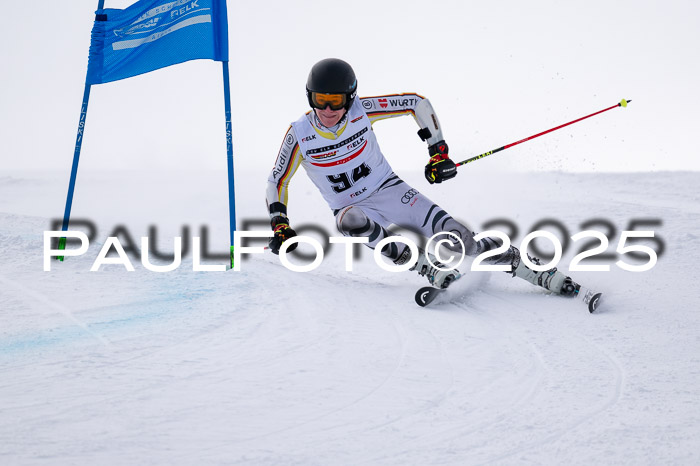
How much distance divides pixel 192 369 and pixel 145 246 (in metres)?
3.36

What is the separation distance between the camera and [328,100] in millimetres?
4777

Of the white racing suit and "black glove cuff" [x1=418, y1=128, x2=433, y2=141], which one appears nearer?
the white racing suit

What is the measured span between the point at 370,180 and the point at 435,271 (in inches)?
37.3

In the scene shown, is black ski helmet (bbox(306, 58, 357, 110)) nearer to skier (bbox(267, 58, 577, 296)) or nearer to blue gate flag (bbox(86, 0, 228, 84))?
skier (bbox(267, 58, 577, 296))

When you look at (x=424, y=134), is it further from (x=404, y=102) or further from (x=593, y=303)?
(x=593, y=303)

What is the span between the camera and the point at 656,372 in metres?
3.38

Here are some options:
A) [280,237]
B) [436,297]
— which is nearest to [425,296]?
[436,297]

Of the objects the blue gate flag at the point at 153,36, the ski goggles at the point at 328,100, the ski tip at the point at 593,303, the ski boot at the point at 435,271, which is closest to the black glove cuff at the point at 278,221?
the ski goggles at the point at 328,100

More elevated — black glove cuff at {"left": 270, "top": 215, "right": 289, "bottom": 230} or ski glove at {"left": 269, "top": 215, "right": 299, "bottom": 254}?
black glove cuff at {"left": 270, "top": 215, "right": 289, "bottom": 230}

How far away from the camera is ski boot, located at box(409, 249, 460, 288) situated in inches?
201

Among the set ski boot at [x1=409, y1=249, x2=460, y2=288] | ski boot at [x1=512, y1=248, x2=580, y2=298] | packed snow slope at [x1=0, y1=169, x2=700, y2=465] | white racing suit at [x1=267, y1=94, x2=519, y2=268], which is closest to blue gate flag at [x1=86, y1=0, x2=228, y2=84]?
white racing suit at [x1=267, y1=94, x2=519, y2=268]

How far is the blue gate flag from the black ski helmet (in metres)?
1.48

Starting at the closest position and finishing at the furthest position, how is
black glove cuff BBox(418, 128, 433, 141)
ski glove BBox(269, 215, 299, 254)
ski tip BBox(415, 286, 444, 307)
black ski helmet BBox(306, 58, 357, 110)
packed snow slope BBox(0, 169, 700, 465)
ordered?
1. packed snow slope BBox(0, 169, 700, 465)
2. black ski helmet BBox(306, 58, 357, 110)
3. ski tip BBox(415, 286, 444, 307)
4. ski glove BBox(269, 215, 299, 254)
5. black glove cuff BBox(418, 128, 433, 141)

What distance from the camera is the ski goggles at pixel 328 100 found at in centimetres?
477
